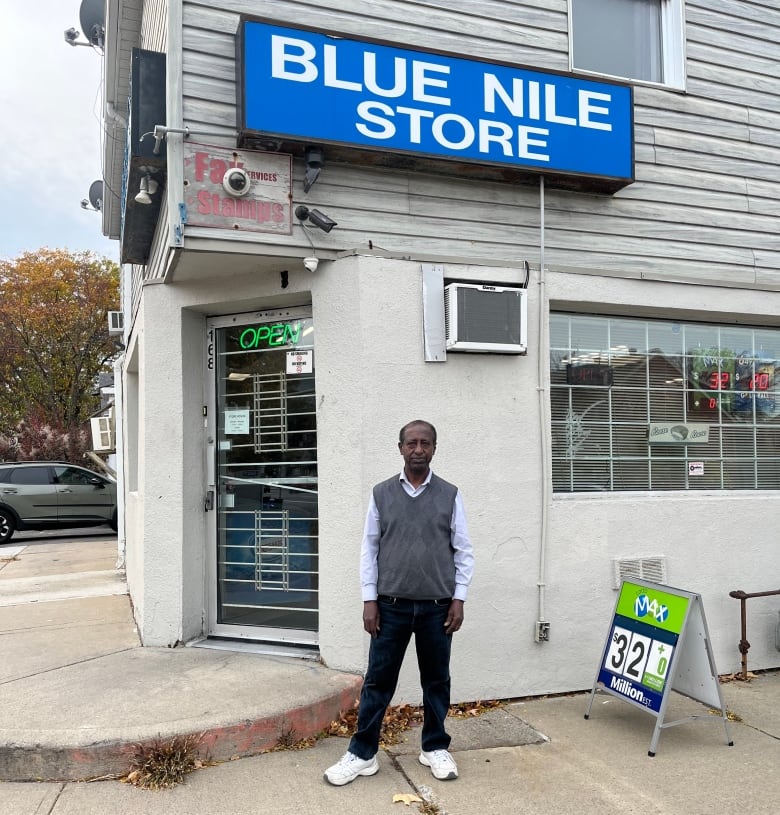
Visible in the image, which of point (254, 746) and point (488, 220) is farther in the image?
point (488, 220)

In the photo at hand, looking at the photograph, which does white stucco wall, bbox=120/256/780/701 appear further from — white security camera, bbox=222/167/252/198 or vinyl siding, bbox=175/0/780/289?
white security camera, bbox=222/167/252/198

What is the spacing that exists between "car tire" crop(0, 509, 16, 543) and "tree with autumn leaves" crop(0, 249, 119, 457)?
1338 centimetres

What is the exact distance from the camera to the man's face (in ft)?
12.8

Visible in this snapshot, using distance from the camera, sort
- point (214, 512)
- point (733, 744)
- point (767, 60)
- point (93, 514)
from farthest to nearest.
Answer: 1. point (93, 514)
2. point (767, 60)
3. point (214, 512)
4. point (733, 744)

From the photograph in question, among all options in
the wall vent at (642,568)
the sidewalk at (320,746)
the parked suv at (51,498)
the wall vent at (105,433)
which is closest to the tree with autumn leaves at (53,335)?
the parked suv at (51,498)

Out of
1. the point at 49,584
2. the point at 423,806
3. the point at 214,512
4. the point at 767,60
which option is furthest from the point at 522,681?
the point at 49,584

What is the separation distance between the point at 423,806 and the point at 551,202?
13.1ft

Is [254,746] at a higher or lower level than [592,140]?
lower

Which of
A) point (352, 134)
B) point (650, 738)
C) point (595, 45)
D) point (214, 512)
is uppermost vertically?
point (595, 45)

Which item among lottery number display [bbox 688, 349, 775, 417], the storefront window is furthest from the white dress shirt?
lottery number display [bbox 688, 349, 775, 417]

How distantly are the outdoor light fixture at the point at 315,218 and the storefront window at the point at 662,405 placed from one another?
6.05 ft

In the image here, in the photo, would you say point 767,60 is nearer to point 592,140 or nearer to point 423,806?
point 592,140

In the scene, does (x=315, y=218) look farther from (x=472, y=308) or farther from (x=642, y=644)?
(x=642, y=644)

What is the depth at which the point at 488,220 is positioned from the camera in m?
5.47
